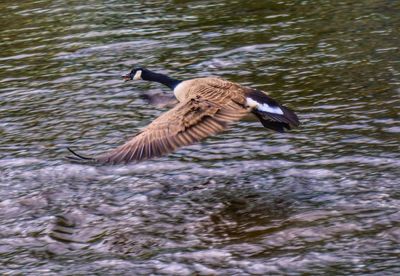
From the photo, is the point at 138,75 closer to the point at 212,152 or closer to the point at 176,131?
the point at 212,152

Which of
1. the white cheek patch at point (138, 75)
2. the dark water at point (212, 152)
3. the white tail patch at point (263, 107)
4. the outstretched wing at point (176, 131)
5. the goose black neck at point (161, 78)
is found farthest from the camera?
the white cheek patch at point (138, 75)

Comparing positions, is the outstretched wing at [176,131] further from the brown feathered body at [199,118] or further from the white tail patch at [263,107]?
the white tail patch at [263,107]

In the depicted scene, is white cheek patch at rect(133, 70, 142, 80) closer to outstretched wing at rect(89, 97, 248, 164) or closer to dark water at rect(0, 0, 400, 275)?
dark water at rect(0, 0, 400, 275)

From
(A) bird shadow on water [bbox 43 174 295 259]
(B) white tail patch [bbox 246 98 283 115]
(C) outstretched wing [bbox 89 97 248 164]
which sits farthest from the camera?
(B) white tail patch [bbox 246 98 283 115]

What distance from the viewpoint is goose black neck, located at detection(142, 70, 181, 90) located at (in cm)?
1023

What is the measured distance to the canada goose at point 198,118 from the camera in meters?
7.85

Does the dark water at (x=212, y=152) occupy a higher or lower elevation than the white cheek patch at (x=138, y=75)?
lower

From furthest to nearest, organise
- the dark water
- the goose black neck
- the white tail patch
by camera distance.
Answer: the goose black neck → the white tail patch → the dark water

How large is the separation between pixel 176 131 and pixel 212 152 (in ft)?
4.33

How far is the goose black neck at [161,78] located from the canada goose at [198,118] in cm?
58

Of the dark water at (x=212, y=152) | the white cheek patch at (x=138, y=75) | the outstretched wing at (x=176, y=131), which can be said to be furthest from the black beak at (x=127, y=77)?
the outstretched wing at (x=176, y=131)

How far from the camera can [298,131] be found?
9508mm

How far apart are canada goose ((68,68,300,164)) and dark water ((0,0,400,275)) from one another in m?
0.46

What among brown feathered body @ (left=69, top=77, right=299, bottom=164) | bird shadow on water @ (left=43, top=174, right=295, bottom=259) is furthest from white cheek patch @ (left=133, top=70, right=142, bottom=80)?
bird shadow on water @ (left=43, top=174, right=295, bottom=259)
